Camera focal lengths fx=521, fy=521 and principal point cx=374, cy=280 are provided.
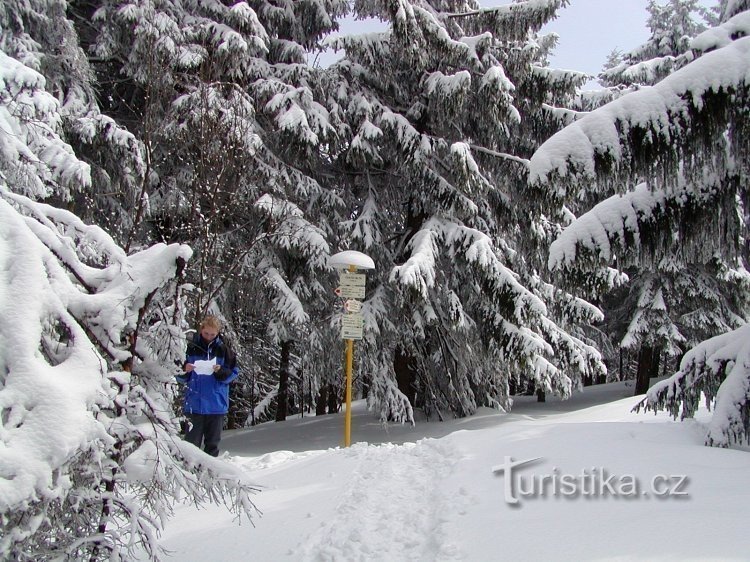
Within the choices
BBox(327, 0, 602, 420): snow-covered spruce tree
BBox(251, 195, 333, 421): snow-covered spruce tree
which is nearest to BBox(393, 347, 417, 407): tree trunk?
BBox(327, 0, 602, 420): snow-covered spruce tree

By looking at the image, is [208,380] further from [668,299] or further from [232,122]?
[668,299]

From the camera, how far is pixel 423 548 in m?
3.30

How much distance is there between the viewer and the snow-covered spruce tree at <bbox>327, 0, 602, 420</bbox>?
341 inches

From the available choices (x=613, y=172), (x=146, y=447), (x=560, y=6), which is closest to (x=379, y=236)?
(x=560, y=6)

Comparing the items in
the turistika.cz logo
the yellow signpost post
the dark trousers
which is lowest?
the turistika.cz logo

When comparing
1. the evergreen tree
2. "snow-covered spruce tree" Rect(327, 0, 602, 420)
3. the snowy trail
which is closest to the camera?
the snowy trail

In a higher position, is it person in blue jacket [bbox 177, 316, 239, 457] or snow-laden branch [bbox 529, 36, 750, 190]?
snow-laden branch [bbox 529, 36, 750, 190]

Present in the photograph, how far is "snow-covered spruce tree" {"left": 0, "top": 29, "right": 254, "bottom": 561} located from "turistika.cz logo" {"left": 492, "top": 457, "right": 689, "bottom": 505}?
232cm

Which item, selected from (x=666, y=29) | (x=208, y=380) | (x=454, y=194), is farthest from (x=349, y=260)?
(x=666, y=29)

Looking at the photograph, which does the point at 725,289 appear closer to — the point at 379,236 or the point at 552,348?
the point at 552,348

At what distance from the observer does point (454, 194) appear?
920cm

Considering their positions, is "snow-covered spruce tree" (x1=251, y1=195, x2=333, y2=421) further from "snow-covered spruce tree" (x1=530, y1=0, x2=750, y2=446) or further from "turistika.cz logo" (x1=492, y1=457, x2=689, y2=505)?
"snow-covered spruce tree" (x1=530, y1=0, x2=750, y2=446)

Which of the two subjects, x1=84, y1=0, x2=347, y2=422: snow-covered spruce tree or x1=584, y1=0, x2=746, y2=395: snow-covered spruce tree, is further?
x1=584, y1=0, x2=746, y2=395: snow-covered spruce tree

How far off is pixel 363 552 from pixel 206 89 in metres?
6.05
